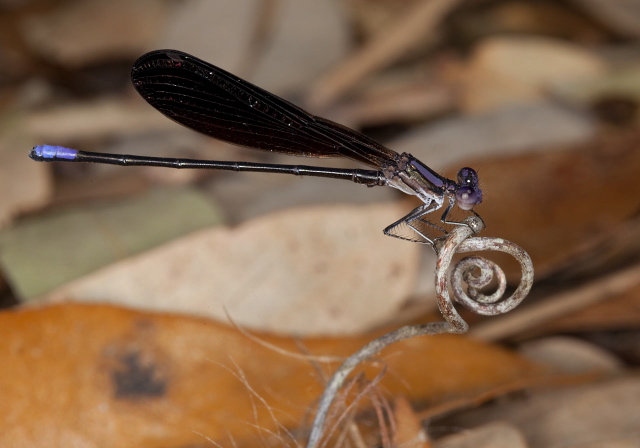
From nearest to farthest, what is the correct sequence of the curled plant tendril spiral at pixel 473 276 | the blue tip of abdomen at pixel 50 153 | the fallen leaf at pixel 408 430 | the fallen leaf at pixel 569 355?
1. the curled plant tendril spiral at pixel 473 276
2. the fallen leaf at pixel 408 430
3. the blue tip of abdomen at pixel 50 153
4. the fallen leaf at pixel 569 355

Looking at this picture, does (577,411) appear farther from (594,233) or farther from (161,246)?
(161,246)

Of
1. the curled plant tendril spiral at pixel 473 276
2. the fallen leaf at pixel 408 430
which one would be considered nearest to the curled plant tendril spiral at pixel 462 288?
the curled plant tendril spiral at pixel 473 276

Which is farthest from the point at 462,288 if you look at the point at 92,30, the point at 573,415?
the point at 92,30

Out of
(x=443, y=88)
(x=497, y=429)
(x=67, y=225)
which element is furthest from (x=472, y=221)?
(x=443, y=88)

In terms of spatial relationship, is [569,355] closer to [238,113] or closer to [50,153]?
[238,113]

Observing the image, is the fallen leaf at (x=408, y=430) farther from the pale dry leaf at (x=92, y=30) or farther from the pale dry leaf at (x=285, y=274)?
the pale dry leaf at (x=92, y=30)

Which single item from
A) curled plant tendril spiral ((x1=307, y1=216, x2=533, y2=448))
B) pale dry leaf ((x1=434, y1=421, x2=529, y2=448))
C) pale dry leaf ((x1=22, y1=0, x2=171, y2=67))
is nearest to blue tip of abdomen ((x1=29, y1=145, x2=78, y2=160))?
curled plant tendril spiral ((x1=307, y1=216, x2=533, y2=448))

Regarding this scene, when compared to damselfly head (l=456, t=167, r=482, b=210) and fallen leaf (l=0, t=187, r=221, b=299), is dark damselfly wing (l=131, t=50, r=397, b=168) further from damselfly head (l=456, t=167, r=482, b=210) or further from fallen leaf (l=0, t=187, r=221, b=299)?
fallen leaf (l=0, t=187, r=221, b=299)
